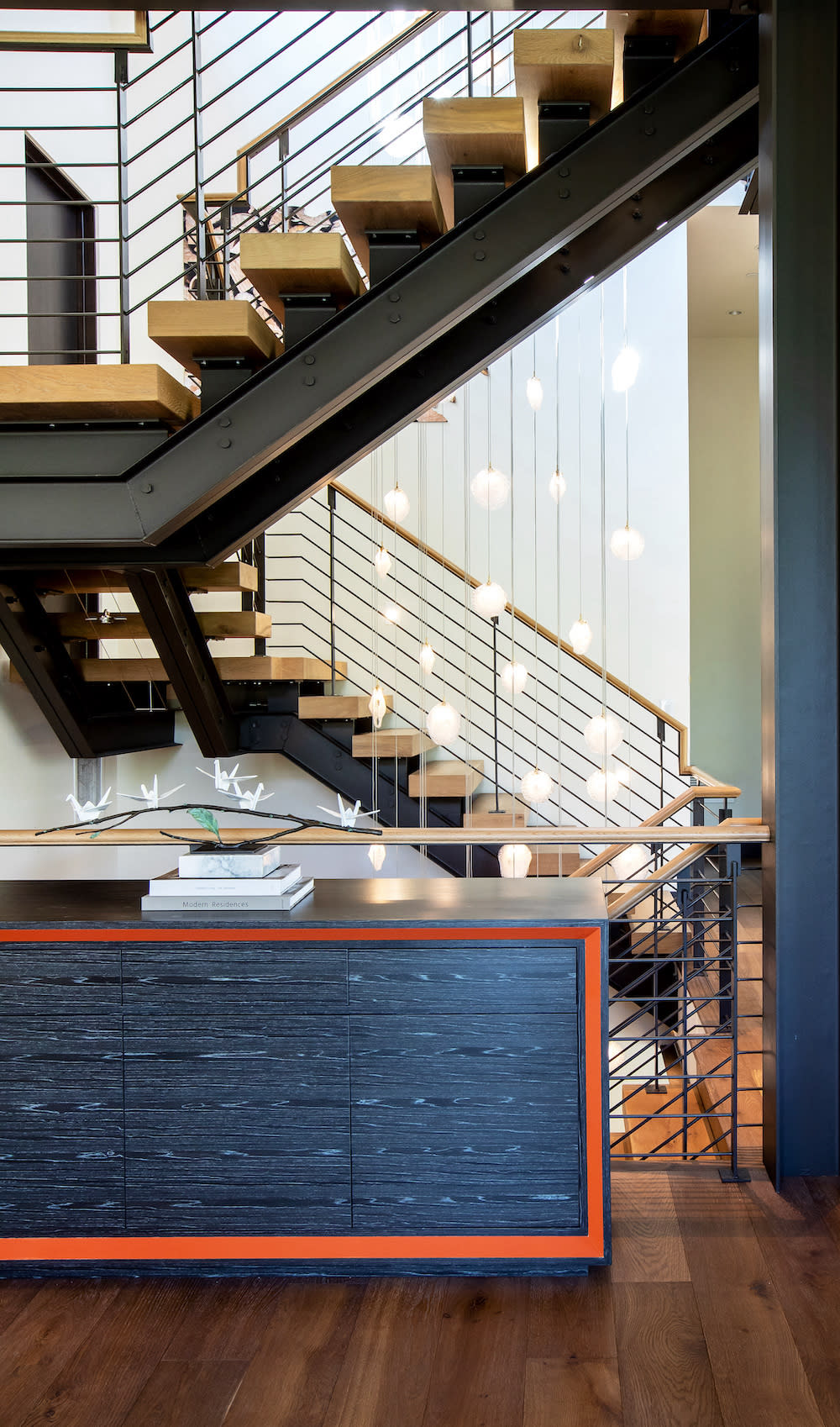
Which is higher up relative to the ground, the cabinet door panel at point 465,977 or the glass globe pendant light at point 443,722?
the glass globe pendant light at point 443,722

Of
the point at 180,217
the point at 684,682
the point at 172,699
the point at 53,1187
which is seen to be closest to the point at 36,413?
the point at 53,1187

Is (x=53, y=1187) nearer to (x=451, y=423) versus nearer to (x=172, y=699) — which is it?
(x=172, y=699)

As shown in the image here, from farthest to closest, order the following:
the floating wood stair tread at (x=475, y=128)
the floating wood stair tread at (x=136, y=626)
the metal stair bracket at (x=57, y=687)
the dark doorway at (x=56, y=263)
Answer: the dark doorway at (x=56, y=263) → the floating wood stair tread at (x=136, y=626) → the metal stair bracket at (x=57, y=687) → the floating wood stair tread at (x=475, y=128)

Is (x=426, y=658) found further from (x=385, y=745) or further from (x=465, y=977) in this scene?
(x=465, y=977)

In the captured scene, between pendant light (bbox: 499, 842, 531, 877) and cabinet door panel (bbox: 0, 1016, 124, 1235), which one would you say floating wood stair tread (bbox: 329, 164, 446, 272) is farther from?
pendant light (bbox: 499, 842, 531, 877)

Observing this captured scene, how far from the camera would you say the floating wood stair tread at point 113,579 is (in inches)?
151

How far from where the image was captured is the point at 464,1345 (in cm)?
178

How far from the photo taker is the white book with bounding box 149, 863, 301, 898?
2.07 metres

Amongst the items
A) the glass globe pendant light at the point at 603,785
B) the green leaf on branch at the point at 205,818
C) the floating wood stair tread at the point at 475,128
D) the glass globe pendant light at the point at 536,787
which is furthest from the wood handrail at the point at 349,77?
the glass globe pendant light at the point at 603,785

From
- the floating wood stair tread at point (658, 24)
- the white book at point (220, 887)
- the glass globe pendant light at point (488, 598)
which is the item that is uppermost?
the floating wood stair tread at point (658, 24)

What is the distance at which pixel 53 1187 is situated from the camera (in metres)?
2.00

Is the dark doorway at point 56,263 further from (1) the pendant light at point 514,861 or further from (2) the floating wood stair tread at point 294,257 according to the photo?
(1) the pendant light at point 514,861

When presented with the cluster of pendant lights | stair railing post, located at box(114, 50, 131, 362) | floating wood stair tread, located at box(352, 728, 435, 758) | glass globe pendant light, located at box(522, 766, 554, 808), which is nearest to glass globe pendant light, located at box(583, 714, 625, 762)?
the cluster of pendant lights

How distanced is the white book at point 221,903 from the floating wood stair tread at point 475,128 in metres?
1.84
